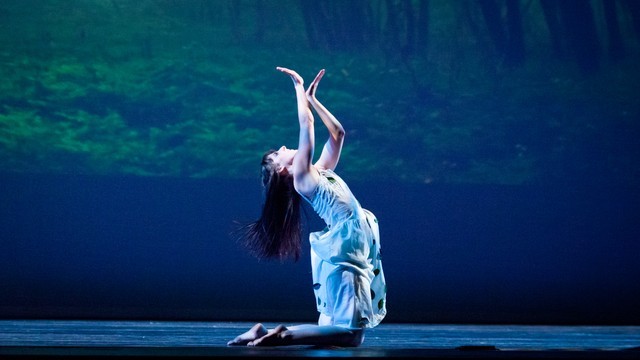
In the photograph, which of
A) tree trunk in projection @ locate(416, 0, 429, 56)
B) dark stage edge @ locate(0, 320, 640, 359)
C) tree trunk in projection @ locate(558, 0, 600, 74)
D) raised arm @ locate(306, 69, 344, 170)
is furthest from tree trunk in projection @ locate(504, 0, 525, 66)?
raised arm @ locate(306, 69, 344, 170)

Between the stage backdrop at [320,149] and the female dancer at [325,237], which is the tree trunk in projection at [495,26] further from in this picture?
the female dancer at [325,237]

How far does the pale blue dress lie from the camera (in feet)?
9.62

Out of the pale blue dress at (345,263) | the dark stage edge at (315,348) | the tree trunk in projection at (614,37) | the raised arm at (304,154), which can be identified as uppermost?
the tree trunk in projection at (614,37)

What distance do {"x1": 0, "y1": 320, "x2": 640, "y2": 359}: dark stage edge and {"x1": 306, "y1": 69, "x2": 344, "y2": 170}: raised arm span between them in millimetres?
771

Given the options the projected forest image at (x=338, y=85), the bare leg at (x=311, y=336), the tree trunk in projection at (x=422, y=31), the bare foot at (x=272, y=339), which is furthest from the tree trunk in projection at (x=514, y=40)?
the bare foot at (x=272, y=339)

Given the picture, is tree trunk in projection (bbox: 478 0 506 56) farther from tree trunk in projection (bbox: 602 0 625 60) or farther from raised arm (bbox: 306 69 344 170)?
raised arm (bbox: 306 69 344 170)

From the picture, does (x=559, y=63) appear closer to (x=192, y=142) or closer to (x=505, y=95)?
(x=505, y=95)

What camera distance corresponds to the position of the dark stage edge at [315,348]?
6.92 ft

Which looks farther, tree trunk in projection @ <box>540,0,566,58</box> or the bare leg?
tree trunk in projection @ <box>540,0,566,58</box>

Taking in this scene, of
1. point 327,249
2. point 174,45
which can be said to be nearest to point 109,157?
point 174,45

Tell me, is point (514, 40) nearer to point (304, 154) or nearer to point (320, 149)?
point (320, 149)

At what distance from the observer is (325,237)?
3006mm

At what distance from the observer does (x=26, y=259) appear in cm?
522

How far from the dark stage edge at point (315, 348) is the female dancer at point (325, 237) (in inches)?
5.9
